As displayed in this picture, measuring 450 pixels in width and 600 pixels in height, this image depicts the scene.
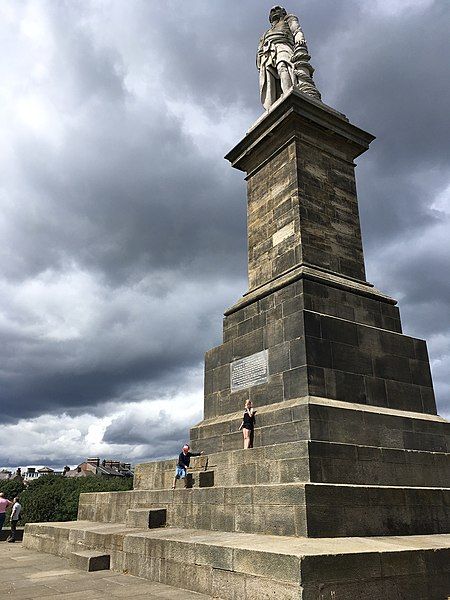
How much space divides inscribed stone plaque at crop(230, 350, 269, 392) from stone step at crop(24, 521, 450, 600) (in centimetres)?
408

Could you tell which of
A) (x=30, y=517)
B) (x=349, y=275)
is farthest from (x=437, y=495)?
(x=30, y=517)

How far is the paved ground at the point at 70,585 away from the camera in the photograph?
683 centimetres

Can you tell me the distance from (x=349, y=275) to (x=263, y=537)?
779 cm

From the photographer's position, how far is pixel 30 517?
1249 inches

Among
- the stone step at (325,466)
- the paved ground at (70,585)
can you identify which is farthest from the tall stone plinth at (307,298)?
the paved ground at (70,585)

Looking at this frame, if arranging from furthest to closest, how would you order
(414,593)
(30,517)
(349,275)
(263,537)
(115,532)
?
(30,517), (349,275), (115,532), (263,537), (414,593)

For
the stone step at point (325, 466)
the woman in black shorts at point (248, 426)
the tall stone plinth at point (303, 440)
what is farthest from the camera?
the woman in black shorts at point (248, 426)

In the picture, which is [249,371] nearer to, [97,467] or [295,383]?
[295,383]

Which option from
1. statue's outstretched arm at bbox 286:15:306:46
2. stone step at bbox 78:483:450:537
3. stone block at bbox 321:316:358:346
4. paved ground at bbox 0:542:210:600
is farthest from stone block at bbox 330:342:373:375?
statue's outstretched arm at bbox 286:15:306:46

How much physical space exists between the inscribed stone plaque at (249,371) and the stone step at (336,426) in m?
0.75

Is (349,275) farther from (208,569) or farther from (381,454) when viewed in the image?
(208,569)

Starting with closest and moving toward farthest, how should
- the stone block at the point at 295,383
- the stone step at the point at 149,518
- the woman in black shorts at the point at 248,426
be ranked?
the stone step at the point at 149,518
the stone block at the point at 295,383
the woman in black shorts at the point at 248,426

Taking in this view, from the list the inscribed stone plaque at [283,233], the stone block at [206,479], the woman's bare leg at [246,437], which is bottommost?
the stone block at [206,479]

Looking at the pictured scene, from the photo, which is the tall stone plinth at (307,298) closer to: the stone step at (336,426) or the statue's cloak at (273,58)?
the stone step at (336,426)
